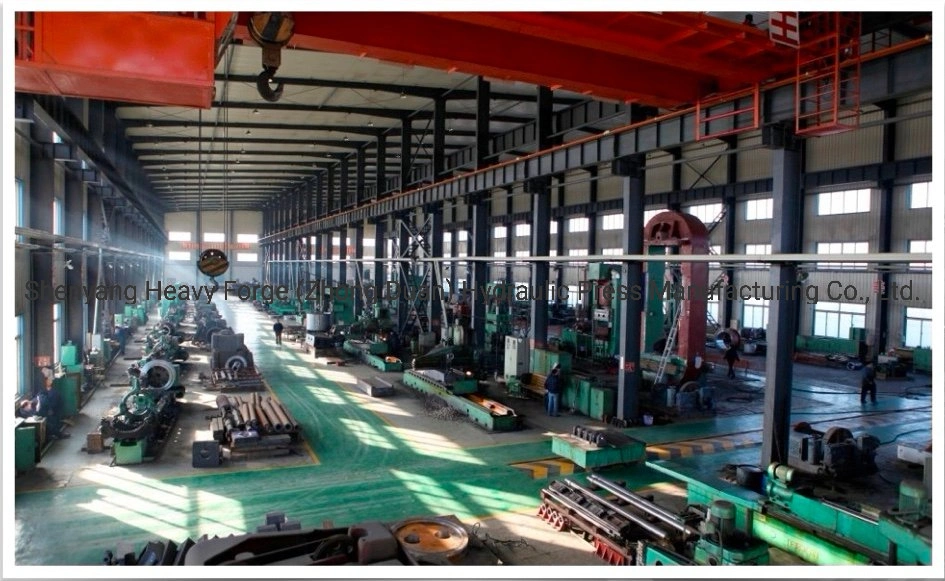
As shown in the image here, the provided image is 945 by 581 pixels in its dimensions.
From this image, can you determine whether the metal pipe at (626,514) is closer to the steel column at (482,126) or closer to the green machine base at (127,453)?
the green machine base at (127,453)

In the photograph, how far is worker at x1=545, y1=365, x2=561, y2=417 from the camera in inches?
529

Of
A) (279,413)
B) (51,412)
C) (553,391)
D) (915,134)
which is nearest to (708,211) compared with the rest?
(915,134)

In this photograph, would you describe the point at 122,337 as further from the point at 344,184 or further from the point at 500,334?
the point at 500,334

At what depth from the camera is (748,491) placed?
8.13 metres

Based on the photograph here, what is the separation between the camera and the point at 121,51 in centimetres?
421

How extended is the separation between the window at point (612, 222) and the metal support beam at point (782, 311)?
21447mm

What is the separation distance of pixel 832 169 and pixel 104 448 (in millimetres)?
23116

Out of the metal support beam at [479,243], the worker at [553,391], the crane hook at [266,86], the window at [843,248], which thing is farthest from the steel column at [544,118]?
the window at [843,248]

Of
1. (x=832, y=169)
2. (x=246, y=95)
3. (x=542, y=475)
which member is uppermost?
(x=246, y=95)

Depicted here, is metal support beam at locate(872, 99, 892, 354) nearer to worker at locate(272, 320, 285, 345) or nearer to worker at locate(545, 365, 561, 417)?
worker at locate(545, 365, 561, 417)

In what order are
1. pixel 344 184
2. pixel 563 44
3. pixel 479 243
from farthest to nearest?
pixel 344 184, pixel 479 243, pixel 563 44

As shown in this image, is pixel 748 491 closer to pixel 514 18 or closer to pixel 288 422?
pixel 514 18

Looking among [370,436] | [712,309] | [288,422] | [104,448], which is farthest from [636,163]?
[712,309]

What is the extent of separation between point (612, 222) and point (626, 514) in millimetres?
25047
